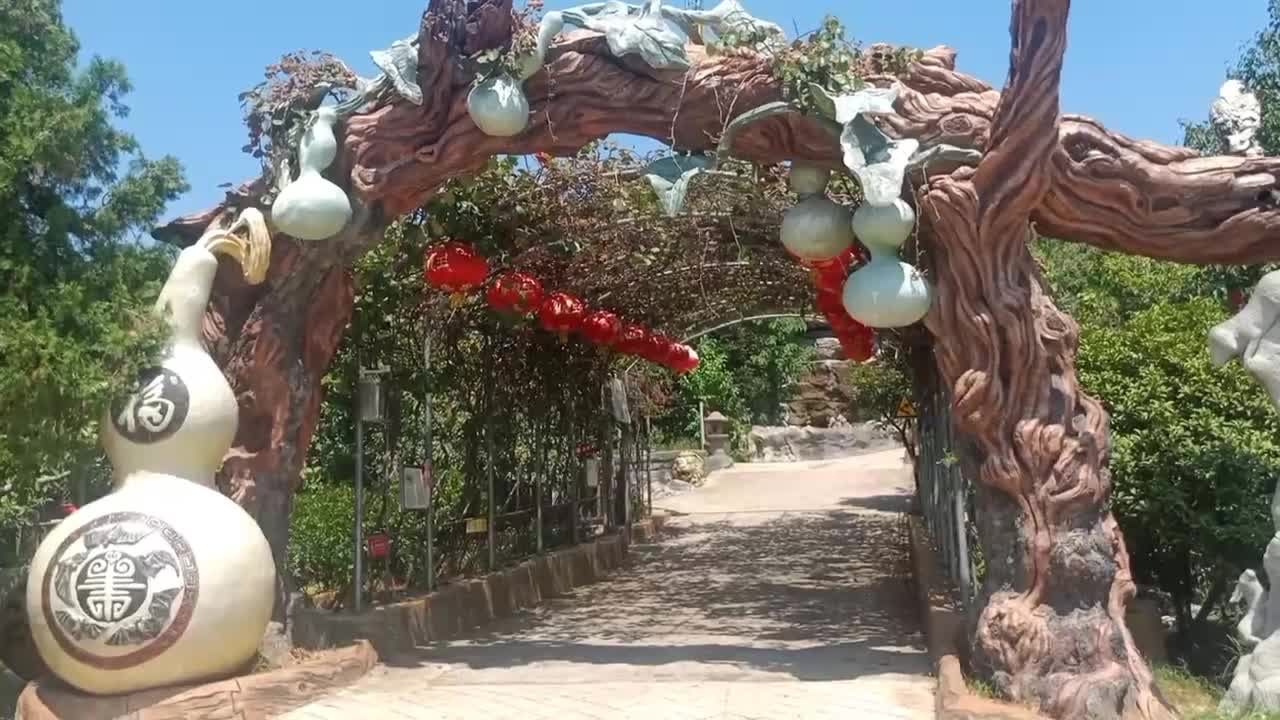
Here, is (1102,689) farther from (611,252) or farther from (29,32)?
(29,32)

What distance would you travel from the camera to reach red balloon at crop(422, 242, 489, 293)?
6.45m

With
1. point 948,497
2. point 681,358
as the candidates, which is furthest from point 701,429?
point 948,497

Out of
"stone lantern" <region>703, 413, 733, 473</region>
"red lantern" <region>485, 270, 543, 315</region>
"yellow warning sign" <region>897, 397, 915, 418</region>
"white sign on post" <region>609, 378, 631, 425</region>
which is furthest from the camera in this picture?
"stone lantern" <region>703, 413, 733, 473</region>

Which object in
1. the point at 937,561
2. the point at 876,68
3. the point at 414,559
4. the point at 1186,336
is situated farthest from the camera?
the point at 937,561

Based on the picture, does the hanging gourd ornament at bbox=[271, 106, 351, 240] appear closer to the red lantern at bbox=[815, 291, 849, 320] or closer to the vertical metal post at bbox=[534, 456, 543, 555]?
the red lantern at bbox=[815, 291, 849, 320]

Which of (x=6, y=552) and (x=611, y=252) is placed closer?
(x=6, y=552)

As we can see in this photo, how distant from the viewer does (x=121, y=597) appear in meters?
4.36

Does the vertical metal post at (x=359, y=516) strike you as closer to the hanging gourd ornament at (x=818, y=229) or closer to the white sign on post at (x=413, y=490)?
the white sign on post at (x=413, y=490)

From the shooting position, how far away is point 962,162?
491 cm

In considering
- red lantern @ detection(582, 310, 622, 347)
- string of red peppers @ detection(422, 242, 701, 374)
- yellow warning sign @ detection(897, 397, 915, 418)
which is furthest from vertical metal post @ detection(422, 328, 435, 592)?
yellow warning sign @ detection(897, 397, 915, 418)

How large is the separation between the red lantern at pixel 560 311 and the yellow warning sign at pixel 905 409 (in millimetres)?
5020

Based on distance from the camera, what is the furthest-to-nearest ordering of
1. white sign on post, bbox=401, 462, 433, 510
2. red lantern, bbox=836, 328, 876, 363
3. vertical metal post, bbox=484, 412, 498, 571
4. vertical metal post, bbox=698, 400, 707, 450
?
vertical metal post, bbox=698, 400, 707, 450, vertical metal post, bbox=484, 412, 498, 571, red lantern, bbox=836, 328, 876, 363, white sign on post, bbox=401, 462, 433, 510

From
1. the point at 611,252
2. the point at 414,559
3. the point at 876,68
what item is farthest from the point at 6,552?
the point at 876,68

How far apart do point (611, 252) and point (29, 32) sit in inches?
159
